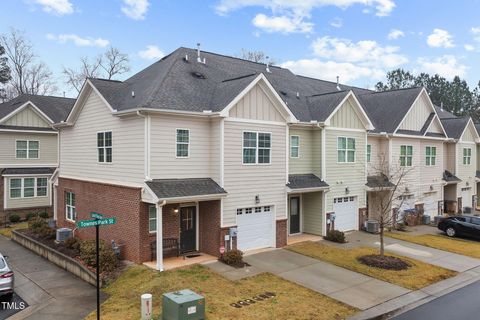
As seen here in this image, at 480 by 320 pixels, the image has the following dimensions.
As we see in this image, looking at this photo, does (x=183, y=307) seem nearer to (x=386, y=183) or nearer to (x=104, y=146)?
(x=104, y=146)

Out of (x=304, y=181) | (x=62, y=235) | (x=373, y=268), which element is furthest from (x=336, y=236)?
(x=62, y=235)

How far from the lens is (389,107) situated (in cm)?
2902

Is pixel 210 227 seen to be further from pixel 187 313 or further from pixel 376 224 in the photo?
pixel 376 224

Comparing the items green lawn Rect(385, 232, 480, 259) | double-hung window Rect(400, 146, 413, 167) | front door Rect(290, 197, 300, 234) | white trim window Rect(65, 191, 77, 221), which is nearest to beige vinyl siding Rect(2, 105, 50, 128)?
white trim window Rect(65, 191, 77, 221)

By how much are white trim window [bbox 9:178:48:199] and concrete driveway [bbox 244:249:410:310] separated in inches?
801

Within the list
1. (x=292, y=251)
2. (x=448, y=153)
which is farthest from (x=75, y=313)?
(x=448, y=153)

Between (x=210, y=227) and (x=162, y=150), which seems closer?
(x=162, y=150)

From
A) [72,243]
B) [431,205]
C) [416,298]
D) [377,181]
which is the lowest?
[416,298]

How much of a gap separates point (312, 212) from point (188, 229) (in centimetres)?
825

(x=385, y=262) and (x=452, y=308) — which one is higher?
(x=385, y=262)

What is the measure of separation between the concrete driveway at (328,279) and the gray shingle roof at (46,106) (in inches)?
877

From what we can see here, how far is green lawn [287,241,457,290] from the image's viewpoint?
15633mm

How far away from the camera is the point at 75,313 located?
12172 mm

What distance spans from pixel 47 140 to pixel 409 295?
2827 centimetres
